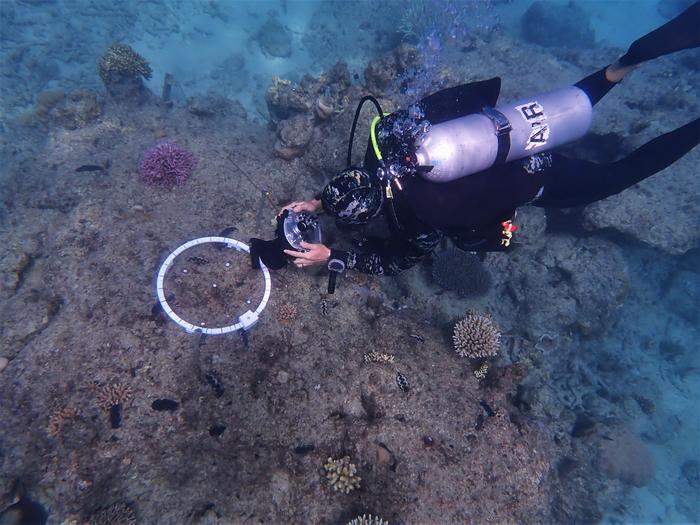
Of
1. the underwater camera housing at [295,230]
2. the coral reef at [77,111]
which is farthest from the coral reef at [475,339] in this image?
the coral reef at [77,111]

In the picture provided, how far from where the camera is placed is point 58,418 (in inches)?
182

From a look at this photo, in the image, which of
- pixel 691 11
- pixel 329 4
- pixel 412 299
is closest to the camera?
pixel 691 11

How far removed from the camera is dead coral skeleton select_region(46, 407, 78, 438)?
180 inches

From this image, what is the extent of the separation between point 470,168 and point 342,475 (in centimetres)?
416

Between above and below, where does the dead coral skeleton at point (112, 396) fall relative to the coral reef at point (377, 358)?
below

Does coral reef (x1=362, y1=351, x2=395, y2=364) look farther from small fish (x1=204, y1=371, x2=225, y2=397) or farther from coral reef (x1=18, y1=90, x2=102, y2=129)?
coral reef (x1=18, y1=90, x2=102, y2=129)

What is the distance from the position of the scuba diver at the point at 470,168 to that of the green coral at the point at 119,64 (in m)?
8.76

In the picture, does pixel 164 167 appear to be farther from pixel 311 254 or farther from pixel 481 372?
pixel 481 372

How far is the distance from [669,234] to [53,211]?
13.9 metres

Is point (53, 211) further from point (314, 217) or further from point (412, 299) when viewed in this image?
point (412, 299)

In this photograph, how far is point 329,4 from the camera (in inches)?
677

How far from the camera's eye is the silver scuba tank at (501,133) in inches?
156

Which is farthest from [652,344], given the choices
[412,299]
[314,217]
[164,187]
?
[164,187]

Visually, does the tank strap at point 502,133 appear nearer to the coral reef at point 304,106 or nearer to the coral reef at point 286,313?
the coral reef at point 286,313
